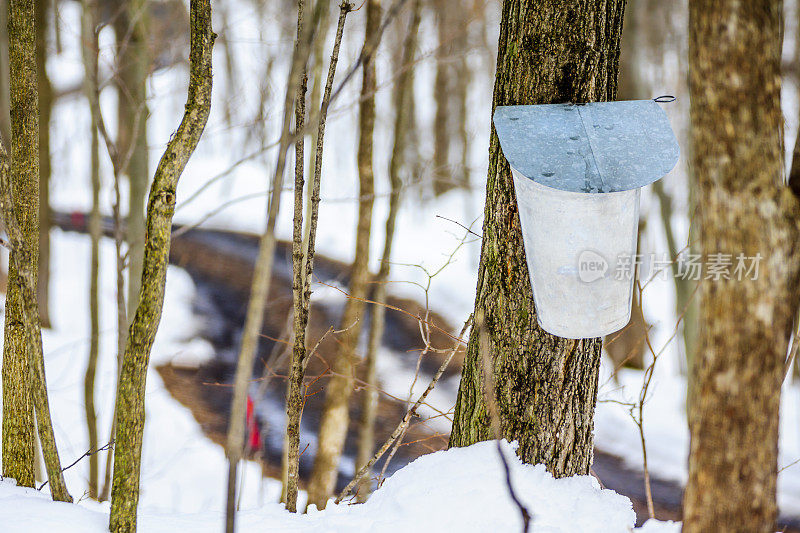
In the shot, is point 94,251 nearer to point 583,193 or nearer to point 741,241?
point 583,193

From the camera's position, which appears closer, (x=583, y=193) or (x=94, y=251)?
(x=583, y=193)

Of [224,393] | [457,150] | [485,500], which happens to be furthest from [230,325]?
[485,500]

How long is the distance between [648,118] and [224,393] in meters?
6.71

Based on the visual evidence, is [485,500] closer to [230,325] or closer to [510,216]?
[510,216]

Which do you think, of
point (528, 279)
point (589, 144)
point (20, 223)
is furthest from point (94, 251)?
point (589, 144)

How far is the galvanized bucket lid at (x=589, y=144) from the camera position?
5.30ft

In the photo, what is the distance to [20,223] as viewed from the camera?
2363 mm

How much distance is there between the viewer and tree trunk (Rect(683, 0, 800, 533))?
128 cm

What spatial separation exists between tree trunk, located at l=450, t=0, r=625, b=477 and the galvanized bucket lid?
157 millimetres

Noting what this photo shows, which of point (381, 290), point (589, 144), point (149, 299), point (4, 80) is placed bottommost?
point (381, 290)

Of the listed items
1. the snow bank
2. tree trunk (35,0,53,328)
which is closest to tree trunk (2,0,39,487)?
the snow bank

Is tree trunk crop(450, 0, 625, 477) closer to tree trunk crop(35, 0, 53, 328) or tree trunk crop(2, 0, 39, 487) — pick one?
tree trunk crop(2, 0, 39, 487)

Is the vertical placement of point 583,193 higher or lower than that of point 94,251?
higher

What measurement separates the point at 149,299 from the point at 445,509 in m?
1.09
